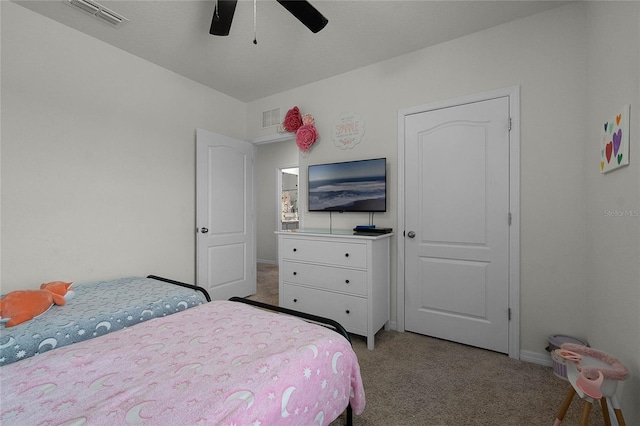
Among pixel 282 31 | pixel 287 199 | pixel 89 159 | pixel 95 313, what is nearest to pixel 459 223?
pixel 282 31

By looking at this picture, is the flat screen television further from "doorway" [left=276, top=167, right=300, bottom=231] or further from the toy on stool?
"doorway" [left=276, top=167, right=300, bottom=231]

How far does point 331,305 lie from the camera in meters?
2.65

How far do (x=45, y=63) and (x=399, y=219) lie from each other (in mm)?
3326

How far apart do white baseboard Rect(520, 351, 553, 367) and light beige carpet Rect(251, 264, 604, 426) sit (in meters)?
0.04

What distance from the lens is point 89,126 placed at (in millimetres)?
2504

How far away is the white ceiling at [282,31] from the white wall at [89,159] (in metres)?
0.25

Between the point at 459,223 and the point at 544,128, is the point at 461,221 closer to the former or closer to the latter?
the point at 459,223

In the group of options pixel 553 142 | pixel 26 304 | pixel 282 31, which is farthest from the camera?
pixel 282 31

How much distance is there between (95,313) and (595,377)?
2.61 metres

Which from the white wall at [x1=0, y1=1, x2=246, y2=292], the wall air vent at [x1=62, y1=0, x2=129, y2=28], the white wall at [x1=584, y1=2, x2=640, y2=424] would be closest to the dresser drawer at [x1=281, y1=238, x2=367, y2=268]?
the white wall at [x1=0, y1=1, x2=246, y2=292]

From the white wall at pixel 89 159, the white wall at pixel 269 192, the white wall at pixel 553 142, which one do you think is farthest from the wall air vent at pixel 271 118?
the white wall at pixel 269 192

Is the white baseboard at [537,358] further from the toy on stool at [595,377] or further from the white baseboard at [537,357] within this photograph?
the toy on stool at [595,377]

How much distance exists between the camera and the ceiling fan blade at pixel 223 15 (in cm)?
179

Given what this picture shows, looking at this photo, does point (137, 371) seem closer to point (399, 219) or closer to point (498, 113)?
point (399, 219)
